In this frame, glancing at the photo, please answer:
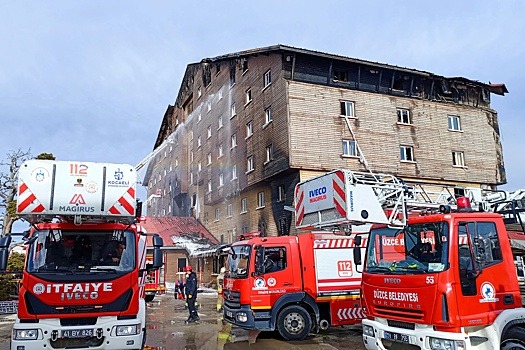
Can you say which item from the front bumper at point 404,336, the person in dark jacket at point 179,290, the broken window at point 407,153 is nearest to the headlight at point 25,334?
the front bumper at point 404,336

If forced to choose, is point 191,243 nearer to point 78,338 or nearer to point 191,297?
point 191,297

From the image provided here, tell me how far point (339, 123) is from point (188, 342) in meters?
15.9

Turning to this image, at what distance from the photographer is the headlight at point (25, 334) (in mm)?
6145

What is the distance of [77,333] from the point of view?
6.30 meters

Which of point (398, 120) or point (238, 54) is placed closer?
point (398, 120)

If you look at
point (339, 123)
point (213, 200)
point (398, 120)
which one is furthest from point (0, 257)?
point (213, 200)

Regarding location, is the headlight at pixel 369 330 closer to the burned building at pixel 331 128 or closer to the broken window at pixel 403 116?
the burned building at pixel 331 128

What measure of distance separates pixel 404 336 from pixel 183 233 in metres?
29.0

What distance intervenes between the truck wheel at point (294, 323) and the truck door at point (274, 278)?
405 mm

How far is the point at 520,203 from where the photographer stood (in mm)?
8023

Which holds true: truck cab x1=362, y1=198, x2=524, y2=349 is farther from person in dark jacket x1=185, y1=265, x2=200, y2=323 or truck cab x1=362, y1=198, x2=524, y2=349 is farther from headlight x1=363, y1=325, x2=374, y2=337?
person in dark jacket x1=185, y1=265, x2=200, y2=323

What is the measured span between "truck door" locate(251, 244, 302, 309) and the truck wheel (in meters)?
0.41

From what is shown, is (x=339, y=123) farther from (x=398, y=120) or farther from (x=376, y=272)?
(x=376, y=272)

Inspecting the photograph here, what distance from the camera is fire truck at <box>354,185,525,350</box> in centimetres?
585
